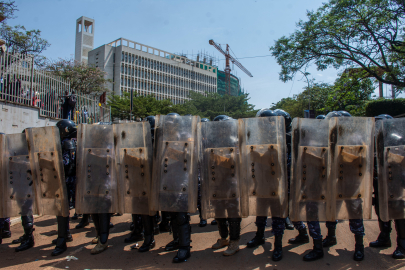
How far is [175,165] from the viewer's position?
11.9 ft

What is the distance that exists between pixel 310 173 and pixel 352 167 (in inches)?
20.5

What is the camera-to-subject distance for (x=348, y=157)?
3.48m

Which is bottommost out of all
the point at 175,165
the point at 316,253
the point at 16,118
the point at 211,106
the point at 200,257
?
the point at 200,257

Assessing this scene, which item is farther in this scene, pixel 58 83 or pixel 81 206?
pixel 58 83

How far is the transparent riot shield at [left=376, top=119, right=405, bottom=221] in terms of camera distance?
136 inches

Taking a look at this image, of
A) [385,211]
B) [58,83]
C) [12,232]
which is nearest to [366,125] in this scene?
[385,211]

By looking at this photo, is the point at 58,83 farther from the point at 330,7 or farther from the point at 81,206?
the point at 330,7

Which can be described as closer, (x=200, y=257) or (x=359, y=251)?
(x=359, y=251)

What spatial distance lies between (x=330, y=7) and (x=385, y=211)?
11.9 metres

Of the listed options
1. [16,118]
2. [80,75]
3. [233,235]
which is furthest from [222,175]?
[80,75]

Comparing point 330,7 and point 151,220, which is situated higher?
point 330,7

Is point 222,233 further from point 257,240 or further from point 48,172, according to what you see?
point 48,172

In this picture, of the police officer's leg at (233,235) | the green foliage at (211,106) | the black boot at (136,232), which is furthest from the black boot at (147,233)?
the green foliage at (211,106)

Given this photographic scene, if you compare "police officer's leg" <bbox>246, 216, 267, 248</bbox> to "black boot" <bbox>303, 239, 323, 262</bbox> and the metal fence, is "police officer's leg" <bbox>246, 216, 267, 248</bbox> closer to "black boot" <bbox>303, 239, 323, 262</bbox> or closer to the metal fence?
"black boot" <bbox>303, 239, 323, 262</bbox>
